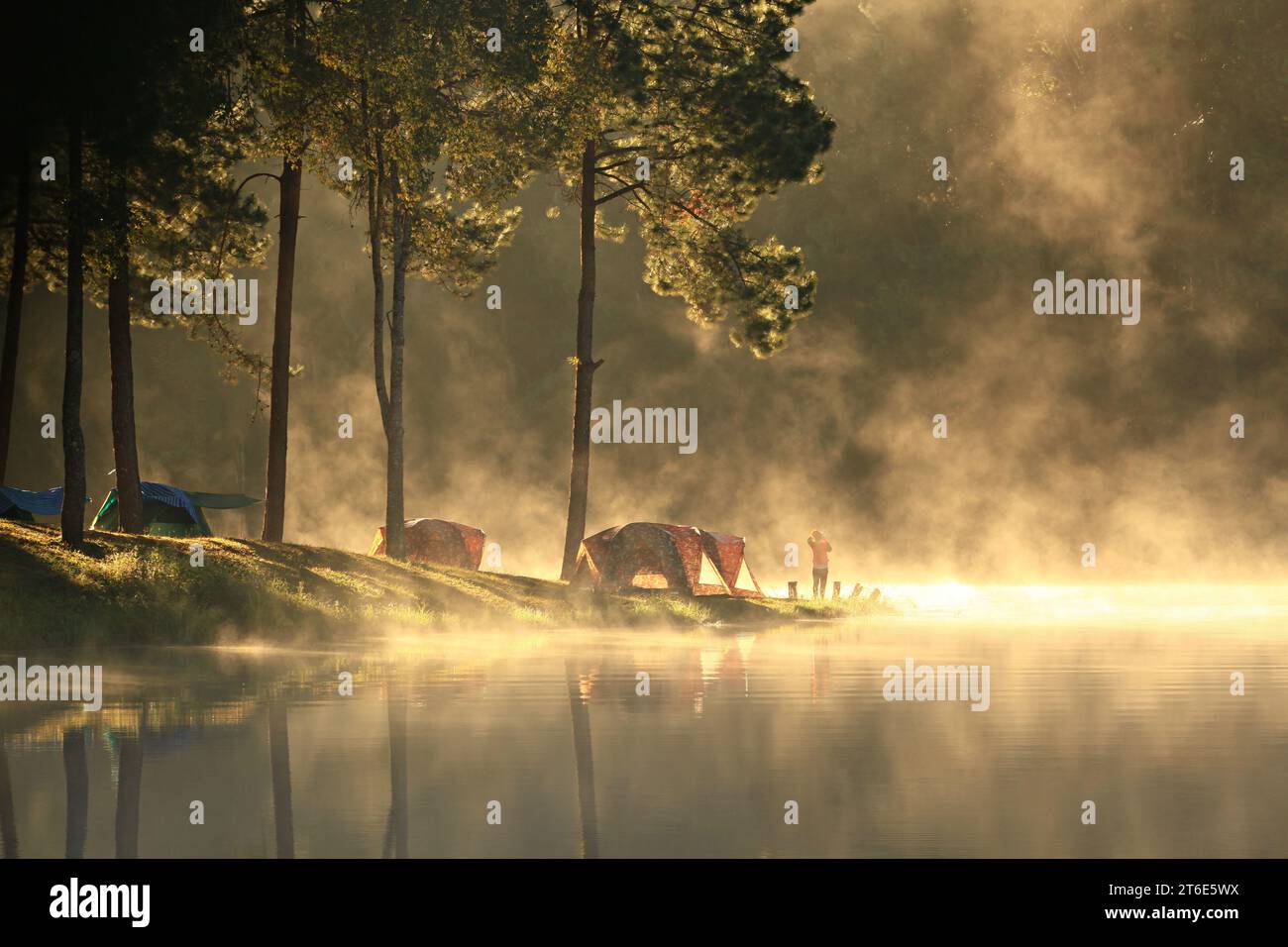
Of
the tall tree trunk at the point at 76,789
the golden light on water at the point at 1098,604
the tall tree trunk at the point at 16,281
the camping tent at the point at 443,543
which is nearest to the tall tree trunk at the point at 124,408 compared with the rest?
the tall tree trunk at the point at 16,281

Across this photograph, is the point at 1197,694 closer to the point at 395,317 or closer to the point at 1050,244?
the point at 395,317

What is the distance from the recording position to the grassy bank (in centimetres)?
2841

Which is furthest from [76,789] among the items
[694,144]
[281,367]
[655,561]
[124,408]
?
[694,144]

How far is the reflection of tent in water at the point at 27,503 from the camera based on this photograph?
54.9 metres

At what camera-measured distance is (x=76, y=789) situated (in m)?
12.2

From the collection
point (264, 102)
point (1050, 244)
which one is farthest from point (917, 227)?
point (264, 102)

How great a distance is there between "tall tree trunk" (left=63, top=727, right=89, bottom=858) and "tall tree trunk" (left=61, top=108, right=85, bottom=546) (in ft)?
56.7

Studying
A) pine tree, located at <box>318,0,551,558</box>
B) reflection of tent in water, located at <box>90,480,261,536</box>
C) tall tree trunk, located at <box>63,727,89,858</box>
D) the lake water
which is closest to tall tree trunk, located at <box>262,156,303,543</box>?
pine tree, located at <box>318,0,551,558</box>

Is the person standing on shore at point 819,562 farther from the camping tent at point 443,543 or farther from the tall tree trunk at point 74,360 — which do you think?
the tall tree trunk at point 74,360

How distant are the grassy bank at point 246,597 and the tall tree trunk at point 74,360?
0.62 meters

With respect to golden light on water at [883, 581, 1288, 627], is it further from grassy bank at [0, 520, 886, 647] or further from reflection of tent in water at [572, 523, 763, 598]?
grassy bank at [0, 520, 886, 647]

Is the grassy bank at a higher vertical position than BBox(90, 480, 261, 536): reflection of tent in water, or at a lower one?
lower

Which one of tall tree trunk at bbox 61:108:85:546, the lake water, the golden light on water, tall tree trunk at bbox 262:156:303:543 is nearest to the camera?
the lake water

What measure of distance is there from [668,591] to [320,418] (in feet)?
253
